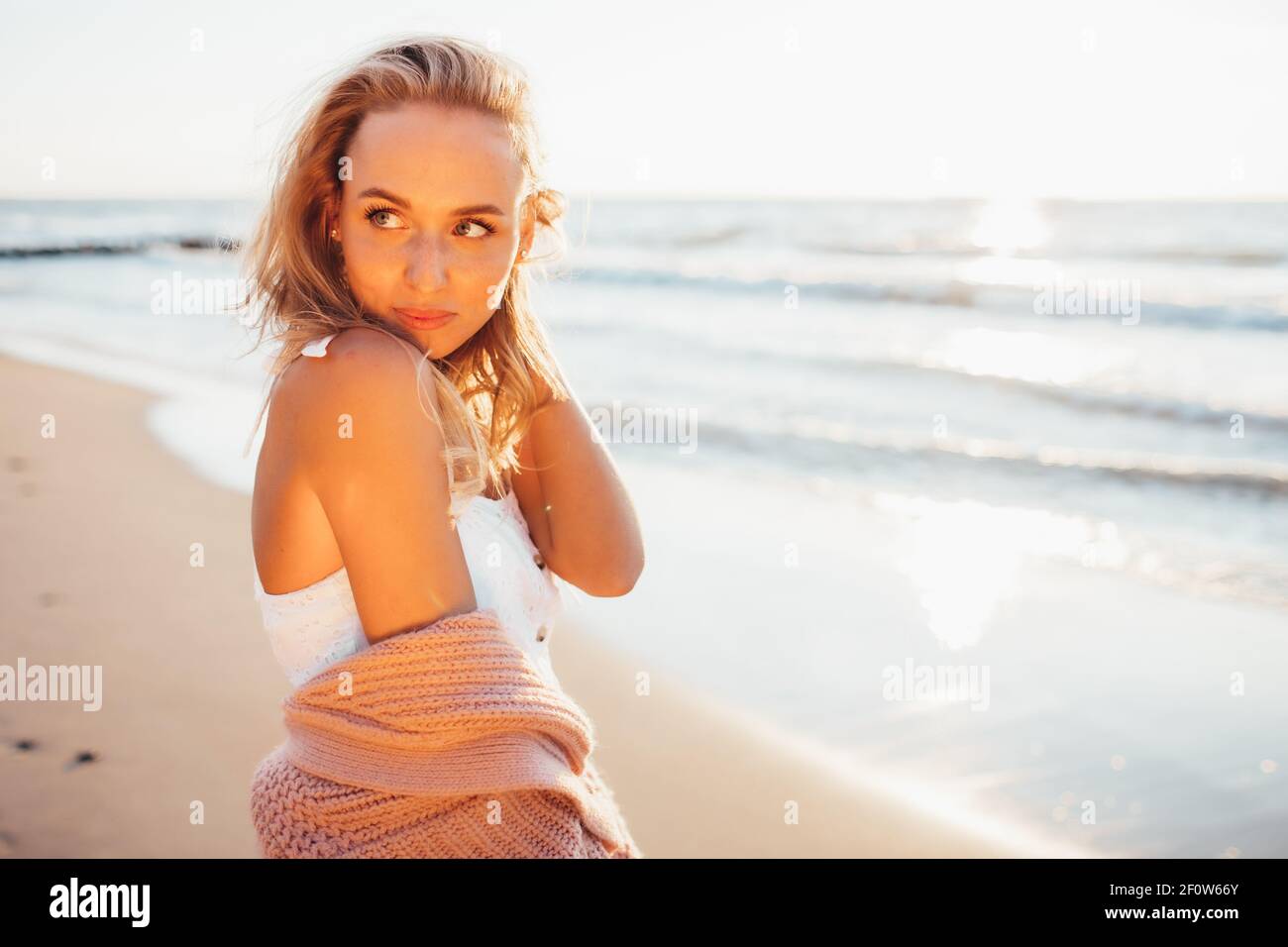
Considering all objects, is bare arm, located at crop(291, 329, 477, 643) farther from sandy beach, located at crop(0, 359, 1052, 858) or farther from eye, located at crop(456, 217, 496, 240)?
sandy beach, located at crop(0, 359, 1052, 858)

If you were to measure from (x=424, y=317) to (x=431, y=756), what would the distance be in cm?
76

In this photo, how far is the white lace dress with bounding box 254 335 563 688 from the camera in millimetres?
1815

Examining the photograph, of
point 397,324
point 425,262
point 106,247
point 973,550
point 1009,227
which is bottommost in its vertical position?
point 973,550

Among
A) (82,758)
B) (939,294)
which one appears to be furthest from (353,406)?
(939,294)

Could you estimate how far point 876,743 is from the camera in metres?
4.22

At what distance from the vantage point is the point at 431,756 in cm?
164

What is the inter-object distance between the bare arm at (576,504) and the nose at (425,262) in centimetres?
47

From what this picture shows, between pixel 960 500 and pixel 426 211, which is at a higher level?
pixel 426 211

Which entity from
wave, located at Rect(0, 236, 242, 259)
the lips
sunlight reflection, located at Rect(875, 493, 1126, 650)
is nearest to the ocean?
Result: sunlight reflection, located at Rect(875, 493, 1126, 650)

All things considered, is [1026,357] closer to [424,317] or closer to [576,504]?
[576,504]
